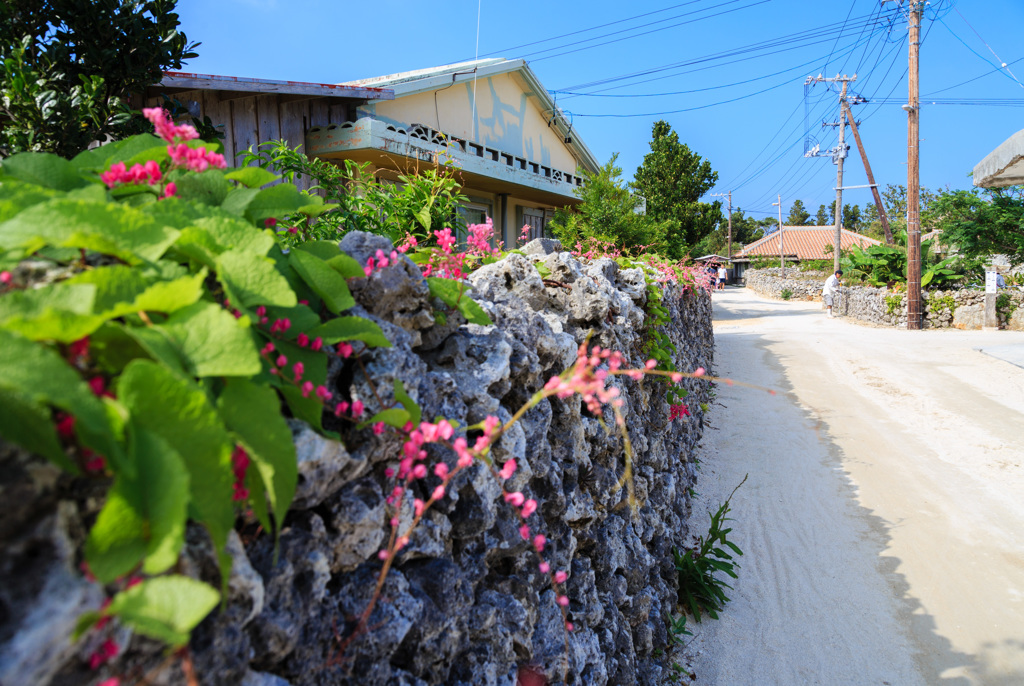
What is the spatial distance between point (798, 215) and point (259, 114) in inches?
4117

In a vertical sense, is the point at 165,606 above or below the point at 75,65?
below

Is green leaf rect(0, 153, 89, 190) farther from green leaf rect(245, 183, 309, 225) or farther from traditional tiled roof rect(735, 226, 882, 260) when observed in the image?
traditional tiled roof rect(735, 226, 882, 260)

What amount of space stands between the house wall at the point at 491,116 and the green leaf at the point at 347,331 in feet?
26.0

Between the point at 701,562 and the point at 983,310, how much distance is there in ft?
64.4

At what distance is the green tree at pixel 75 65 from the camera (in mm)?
3545

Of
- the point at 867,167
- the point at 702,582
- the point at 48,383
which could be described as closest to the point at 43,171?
the point at 48,383

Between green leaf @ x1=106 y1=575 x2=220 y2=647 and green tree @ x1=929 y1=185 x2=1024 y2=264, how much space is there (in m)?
23.8

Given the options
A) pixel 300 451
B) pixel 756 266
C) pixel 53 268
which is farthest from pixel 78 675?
pixel 756 266

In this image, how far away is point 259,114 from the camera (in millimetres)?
7422

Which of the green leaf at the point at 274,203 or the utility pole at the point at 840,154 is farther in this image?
the utility pole at the point at 840,154

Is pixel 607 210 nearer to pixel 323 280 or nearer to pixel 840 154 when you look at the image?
pixel 323 280

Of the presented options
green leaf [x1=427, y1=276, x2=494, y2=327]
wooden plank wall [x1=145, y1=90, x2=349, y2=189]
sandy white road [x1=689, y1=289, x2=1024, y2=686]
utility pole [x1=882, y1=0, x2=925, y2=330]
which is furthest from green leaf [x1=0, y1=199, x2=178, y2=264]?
utility pole [x1=882, y1=0, x2=925, y2=330]

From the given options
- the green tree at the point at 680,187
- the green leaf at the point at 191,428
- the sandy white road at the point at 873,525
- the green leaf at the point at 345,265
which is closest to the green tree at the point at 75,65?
the green leaf at the point at 345,265

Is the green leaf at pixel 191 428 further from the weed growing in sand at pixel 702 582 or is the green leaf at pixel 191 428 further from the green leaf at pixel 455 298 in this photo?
the weed growing in sand at pixel 702 582
